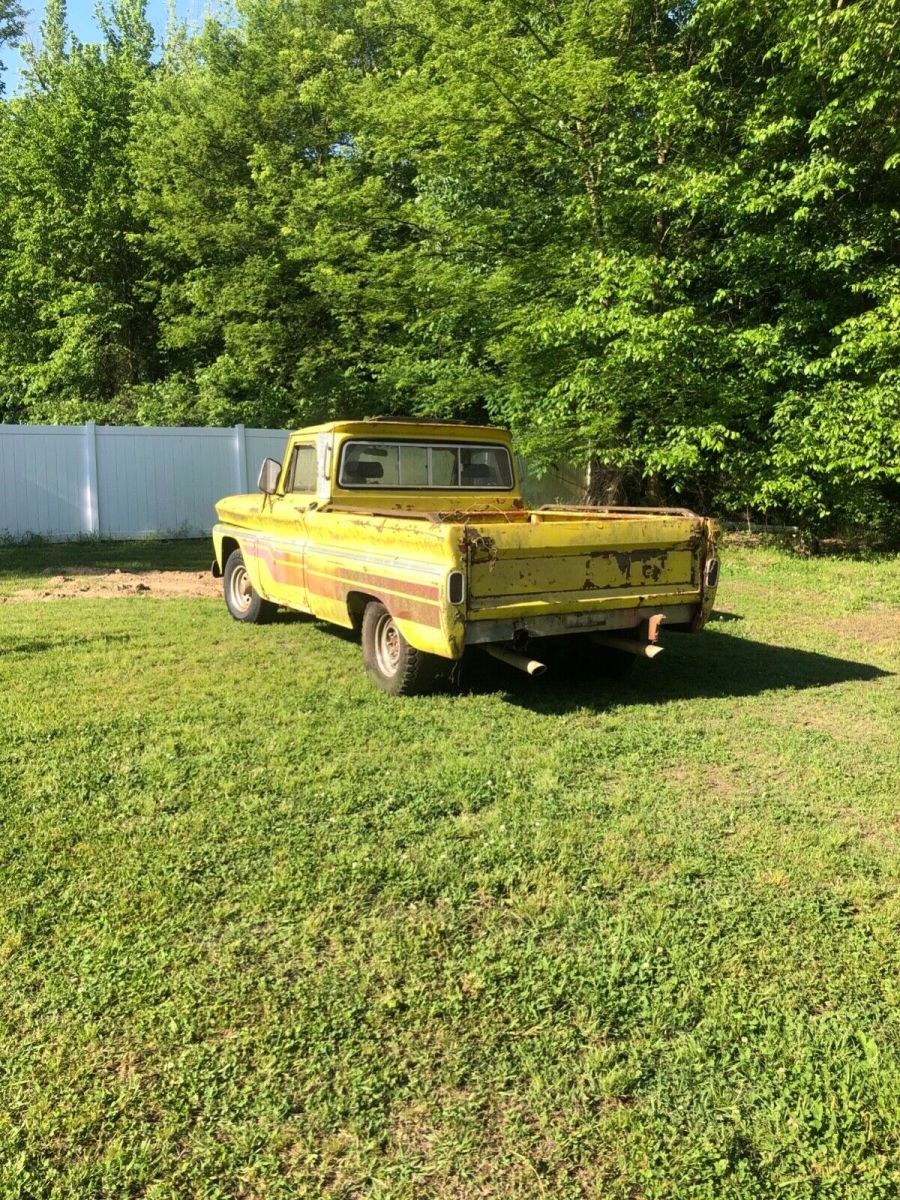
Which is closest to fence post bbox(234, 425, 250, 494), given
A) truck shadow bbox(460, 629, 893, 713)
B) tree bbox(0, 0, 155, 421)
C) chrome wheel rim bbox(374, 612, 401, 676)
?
tree bbox(0, 0, 155, 421)

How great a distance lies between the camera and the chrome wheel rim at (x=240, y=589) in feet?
28.0

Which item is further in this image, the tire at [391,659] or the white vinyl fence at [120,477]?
the white vinyl fence at [120,477]

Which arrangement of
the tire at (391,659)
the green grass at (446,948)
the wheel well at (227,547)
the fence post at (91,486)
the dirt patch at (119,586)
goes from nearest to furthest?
the green grass at (446,948)
the tire at (391,659)
the wheel well at (227,547)
the dirt patch at (119,586)
the fence post at (91,486)

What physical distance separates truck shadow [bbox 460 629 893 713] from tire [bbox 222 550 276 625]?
2231 millimetres

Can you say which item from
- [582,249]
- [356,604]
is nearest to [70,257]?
[582,249]

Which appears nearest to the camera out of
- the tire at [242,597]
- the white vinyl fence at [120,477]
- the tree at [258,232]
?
the tire at [242,597]

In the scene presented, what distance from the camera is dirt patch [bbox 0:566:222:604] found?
392 inches

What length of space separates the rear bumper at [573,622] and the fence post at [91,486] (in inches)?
463

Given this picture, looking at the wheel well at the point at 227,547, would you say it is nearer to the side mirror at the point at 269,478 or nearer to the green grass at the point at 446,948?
the side mirror at the point at 269,478

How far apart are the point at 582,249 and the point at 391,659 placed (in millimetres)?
10007

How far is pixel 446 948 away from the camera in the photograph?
3053 mm

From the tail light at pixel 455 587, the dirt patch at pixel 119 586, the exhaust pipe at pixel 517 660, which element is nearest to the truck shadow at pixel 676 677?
the exhaust pipe at pixel 517 660

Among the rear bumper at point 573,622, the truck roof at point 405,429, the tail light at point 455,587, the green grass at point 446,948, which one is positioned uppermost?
the truck roof at point 405,429

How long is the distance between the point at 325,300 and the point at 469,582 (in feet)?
53.4
